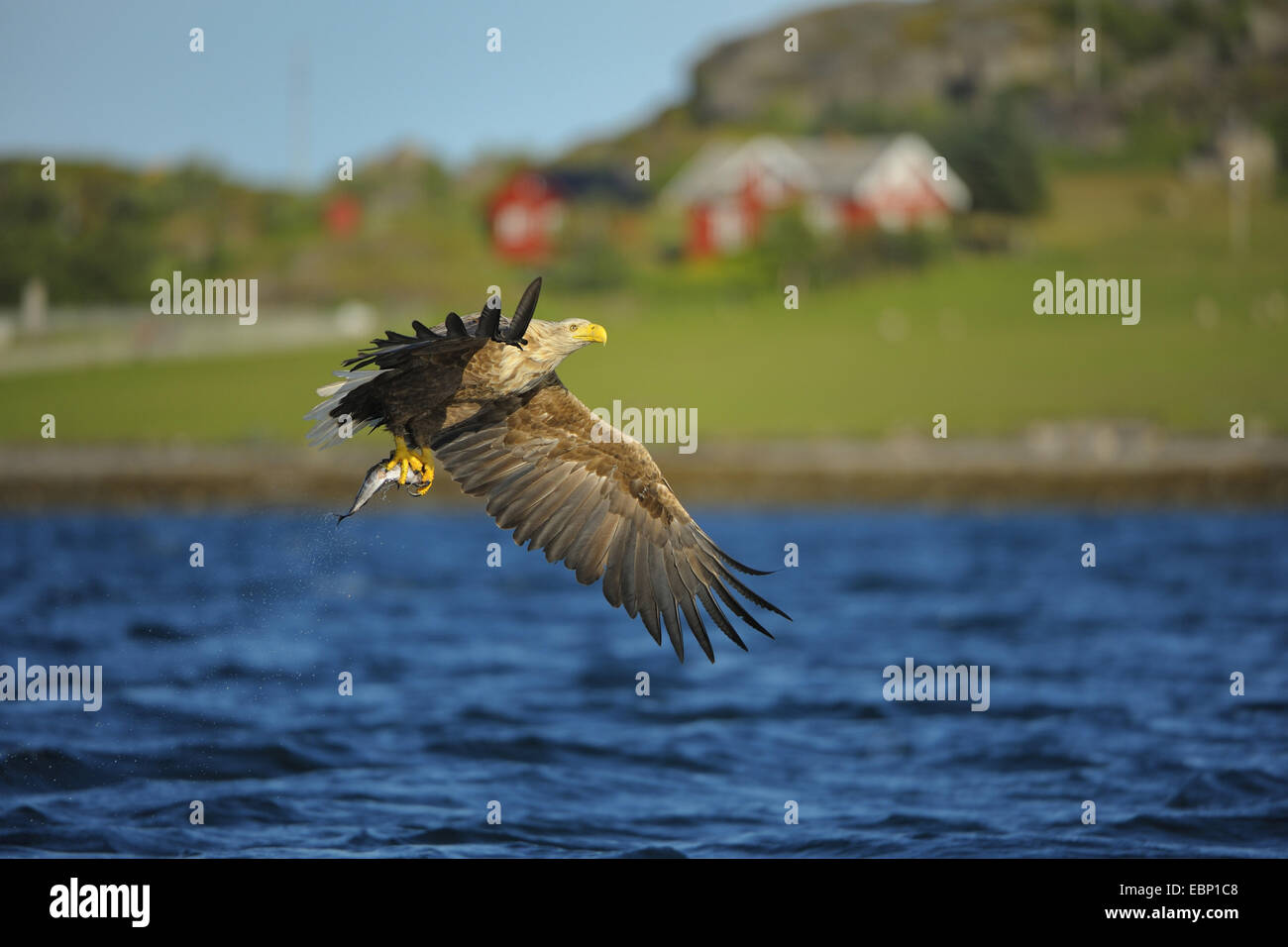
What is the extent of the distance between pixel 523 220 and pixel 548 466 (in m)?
53.9

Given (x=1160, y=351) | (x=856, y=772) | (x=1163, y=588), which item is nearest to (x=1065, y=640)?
(x=1163, y=588)

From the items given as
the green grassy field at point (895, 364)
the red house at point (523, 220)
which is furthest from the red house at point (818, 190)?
the green grassy field at point (895, 364)

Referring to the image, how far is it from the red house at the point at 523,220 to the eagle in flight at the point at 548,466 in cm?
5092

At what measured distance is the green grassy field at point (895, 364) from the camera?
4050cm

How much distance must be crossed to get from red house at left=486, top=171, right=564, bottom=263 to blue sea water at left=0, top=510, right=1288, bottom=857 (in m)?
30.6

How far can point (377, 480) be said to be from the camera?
866cm

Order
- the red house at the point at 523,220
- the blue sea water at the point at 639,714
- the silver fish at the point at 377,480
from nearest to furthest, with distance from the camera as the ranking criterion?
the silver fish at the point at 377,480 < the blue sea water at the point at 639,714 < the red house at the point at 523,220

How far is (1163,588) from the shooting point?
2625 centimetres

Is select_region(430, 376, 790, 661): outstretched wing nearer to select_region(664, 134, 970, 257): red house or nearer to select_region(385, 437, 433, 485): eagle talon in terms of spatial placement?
select_region(385, 437, 433, 485): eagle talon

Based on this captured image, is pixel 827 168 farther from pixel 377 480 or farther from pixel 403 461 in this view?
pixel 377 480

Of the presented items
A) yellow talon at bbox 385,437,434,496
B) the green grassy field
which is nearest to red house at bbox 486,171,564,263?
the green grassy field

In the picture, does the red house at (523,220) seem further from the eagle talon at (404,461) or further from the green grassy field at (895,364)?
the eagle talon at (404,461)

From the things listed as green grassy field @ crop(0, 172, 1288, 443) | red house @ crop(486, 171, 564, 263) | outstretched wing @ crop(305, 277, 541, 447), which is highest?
red house @ crop(486, 171, 564, 263)

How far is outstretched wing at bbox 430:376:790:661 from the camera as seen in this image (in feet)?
30.1
